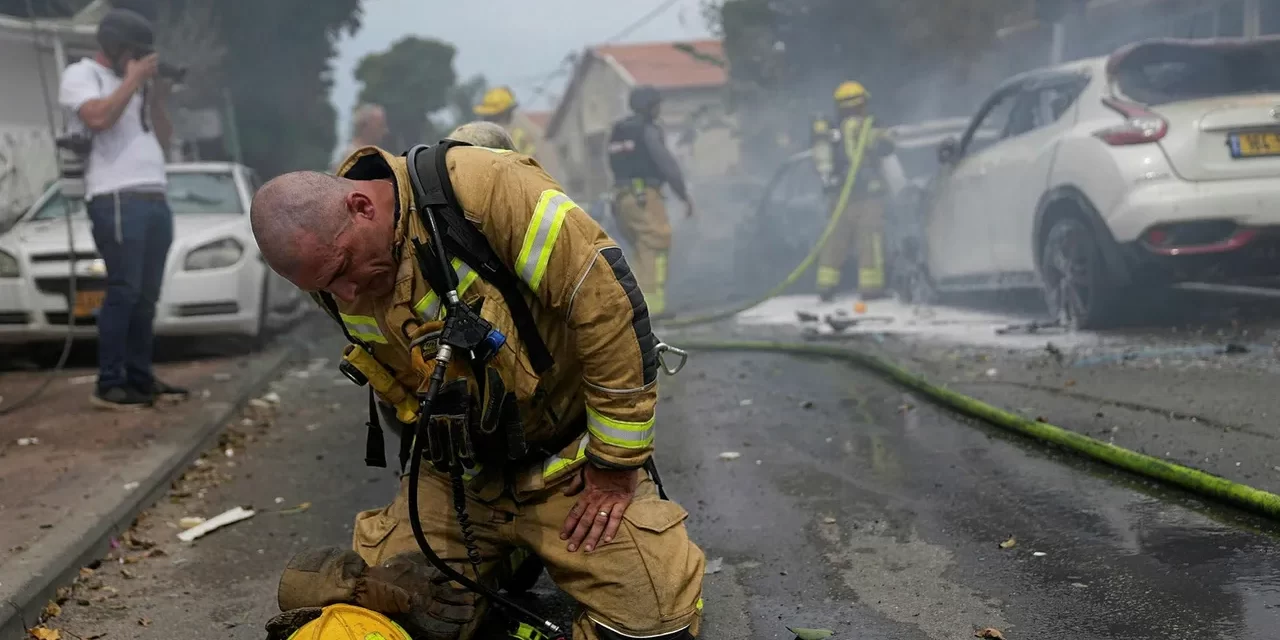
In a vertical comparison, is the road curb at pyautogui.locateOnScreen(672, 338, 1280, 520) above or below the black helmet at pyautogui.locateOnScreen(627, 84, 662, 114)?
below

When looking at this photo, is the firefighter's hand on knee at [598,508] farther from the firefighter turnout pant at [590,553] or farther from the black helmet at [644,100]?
the black helmet at [644,100]

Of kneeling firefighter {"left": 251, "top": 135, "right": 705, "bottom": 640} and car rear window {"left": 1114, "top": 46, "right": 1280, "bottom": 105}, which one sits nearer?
kneeling firefighter {"left": 251, "top": 135, "right": 705, "bottom": 640}

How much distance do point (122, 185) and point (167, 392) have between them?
1246mm

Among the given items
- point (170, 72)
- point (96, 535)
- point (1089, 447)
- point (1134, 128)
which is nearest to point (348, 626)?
point (96, 535)

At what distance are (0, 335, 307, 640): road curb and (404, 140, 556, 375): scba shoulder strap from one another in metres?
1.68

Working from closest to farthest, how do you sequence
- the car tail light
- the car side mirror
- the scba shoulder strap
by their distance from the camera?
the scba shoulder strap < the car tail light < the car side mirror

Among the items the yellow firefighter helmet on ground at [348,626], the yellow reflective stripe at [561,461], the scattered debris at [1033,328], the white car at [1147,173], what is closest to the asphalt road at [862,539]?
the yellow reflective stripe at [561,461]

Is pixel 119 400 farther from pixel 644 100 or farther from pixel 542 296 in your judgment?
pixel 644 100

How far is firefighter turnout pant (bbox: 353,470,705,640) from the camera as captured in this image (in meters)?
2.45

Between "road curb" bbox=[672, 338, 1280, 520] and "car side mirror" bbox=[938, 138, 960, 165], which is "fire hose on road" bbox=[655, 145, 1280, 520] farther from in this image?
"car side mirror" bbox=[938, 138, 960, 165]

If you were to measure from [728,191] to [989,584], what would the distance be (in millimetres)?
16734

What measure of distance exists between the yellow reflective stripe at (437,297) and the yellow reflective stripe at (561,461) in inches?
18.4

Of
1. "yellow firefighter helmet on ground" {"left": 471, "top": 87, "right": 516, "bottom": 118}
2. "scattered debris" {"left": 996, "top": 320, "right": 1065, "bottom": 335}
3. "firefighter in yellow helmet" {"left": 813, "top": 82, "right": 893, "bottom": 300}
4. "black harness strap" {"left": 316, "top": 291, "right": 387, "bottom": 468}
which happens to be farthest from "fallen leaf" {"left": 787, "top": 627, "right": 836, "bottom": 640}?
"yellow firefighter helmet on ground" {"left": 471, "top": 87, "right": 516, "bottom": 118}

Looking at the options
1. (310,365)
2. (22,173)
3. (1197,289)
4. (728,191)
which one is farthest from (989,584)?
(728,191)
